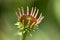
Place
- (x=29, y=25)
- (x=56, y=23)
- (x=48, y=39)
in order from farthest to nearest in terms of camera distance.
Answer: (x=56, y=23), (x=48, y=39), (x=29, y=25)

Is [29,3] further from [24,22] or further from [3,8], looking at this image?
[24,22]

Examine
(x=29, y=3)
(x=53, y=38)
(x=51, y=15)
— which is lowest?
(x=53, y=38)

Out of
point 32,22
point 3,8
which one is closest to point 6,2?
point 3,8

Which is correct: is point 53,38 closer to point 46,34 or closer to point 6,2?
Answer: point 46,34

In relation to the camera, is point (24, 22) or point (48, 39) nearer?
point (24, 22)

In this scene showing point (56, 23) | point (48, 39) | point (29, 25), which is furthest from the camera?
point (56, 23)

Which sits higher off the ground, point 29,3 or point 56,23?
point 29,3

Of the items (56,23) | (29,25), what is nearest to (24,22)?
(29,25)
